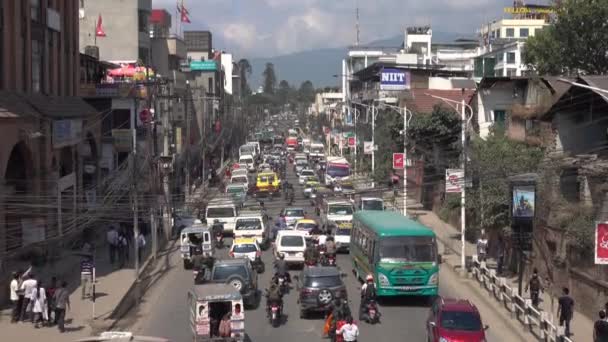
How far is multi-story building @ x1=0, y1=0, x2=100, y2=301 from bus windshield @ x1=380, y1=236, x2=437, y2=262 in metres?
11.0

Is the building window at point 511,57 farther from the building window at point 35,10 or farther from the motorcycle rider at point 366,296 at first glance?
the motorcycle rider at point 366,296

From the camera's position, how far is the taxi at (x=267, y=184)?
232ft

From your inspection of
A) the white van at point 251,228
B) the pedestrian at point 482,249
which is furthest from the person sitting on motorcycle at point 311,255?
the white van at point 251,228

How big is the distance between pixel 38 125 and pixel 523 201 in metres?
18.2

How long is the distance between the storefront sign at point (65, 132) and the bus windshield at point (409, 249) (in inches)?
614

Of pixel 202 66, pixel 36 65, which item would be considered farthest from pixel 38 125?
pixel 202 66

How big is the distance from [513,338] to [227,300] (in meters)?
8.35

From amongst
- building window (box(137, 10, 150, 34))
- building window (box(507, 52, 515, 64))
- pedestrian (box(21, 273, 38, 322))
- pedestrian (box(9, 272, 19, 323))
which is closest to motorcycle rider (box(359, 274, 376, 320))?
pedestrian (box(21, 273, 38, 322))

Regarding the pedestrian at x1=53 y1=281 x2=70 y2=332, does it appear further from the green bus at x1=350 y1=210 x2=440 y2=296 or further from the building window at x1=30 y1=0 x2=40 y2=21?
the building window at x1=30 y1=0 x2=40 y2=21

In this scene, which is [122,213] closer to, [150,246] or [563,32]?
[150,246]

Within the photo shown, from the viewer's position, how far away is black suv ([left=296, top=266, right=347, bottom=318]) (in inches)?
1051

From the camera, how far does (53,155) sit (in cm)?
3969

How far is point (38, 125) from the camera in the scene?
116 feet

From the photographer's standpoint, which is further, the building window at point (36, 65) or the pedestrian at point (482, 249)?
the building window at point (36, 65)
